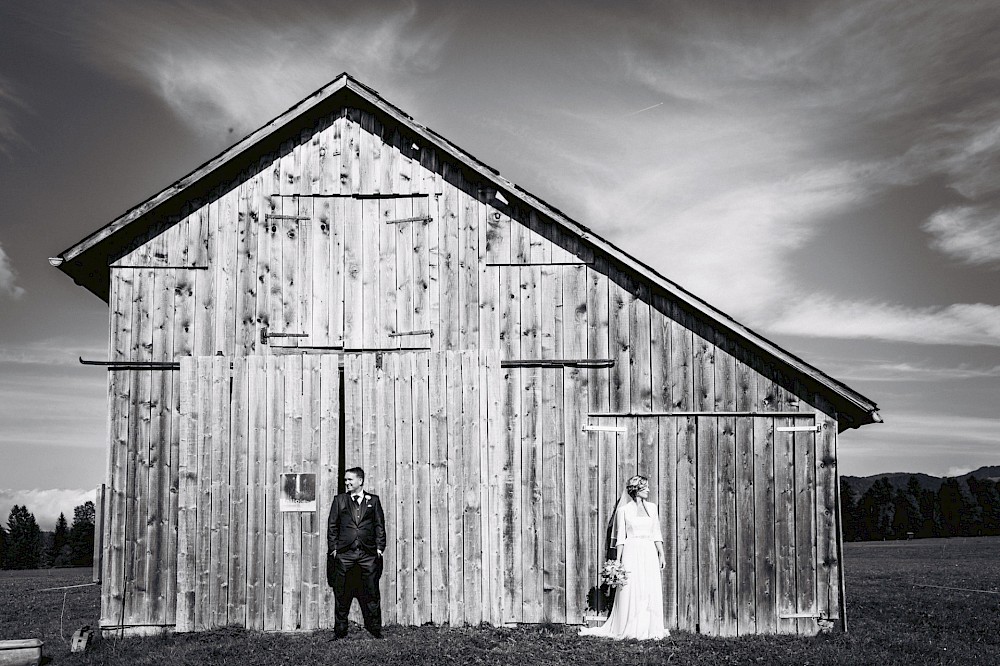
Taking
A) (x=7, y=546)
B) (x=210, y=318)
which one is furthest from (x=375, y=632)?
(x=7, y=546)

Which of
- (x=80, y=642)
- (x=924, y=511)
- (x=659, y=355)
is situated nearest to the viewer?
(x=80, y=642)

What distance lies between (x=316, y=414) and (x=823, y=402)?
720cm

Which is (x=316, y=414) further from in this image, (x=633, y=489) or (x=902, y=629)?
(x=902, y=629)

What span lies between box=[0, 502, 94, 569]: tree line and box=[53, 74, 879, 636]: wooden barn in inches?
2157

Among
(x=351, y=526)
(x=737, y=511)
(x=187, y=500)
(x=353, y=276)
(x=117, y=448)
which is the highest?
(x=353, y=276)

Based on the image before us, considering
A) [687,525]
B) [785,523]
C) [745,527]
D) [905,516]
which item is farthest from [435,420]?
[905,516]

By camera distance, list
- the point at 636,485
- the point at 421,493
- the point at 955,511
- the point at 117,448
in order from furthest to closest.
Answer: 1. the point at 955,511
2. the point at 421,493
3. the point at 117,448
4. the point at 636,485

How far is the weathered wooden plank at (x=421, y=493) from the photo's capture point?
11.7m

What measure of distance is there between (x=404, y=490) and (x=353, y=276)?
124 inches

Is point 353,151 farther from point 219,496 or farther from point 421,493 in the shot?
point 219,496

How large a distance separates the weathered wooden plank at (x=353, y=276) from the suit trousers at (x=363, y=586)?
2.92 m

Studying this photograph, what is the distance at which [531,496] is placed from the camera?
1192 centimetres

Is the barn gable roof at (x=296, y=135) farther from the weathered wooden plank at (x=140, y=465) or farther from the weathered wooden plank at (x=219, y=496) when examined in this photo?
the weathered wooden plank at (x=219, y=496)

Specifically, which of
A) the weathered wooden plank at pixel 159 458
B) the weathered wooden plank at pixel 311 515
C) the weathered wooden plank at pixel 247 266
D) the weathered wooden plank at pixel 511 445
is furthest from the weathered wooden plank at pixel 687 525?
the weathered wooden plank at pixel 159 458
